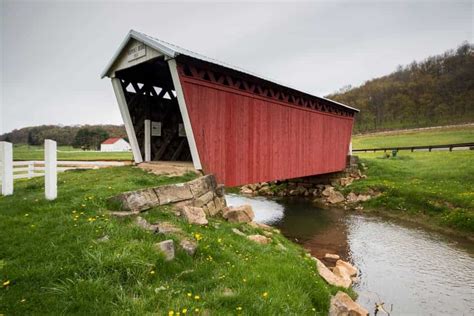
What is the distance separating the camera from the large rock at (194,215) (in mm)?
5633

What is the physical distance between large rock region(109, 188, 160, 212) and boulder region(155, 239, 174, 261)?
1646 mm

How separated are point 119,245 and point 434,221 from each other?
492 inches

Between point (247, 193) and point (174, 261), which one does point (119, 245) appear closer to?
point (174, 261)

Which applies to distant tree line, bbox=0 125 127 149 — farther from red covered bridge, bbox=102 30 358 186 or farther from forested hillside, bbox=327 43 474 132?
red covered bridge, bbox=102 30 358 186

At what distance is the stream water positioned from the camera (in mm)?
5906

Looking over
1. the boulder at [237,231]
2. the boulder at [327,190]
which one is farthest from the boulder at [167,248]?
the boulder at [327,190]

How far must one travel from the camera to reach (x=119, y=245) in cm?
371

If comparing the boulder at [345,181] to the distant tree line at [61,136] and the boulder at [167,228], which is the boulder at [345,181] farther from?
the distant tree line at [61,136]

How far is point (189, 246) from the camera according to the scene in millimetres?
4141

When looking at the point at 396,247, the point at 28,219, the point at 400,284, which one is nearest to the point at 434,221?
the point at 396,247

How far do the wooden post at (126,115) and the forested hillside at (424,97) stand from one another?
5848cm

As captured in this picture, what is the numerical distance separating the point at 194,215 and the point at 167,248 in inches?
76.8

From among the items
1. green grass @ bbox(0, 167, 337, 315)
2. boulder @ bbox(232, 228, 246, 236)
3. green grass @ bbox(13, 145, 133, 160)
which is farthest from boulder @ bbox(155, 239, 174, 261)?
green grass @ bbox(13, 145, 133, 160)

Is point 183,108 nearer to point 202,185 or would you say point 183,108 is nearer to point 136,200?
point 202,185
